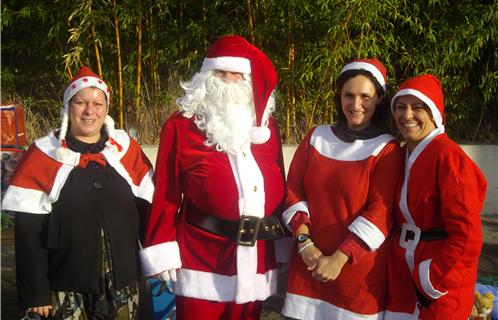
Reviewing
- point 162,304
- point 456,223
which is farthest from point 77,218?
point 456,223

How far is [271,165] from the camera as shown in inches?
101

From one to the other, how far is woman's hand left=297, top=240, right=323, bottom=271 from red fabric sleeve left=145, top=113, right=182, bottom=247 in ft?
1.98

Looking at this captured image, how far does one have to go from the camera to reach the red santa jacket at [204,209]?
241 centimetres

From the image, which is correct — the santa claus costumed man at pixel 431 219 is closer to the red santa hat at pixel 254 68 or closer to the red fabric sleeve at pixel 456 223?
the red fabric sleeve at pixel 456 223

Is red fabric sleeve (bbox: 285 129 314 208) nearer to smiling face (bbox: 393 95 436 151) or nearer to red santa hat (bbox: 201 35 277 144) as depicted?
red santa hat (bbox: 201 35 277 144)

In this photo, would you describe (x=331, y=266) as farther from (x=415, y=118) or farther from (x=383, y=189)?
(x=415, y=118)

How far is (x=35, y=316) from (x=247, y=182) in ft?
3.59

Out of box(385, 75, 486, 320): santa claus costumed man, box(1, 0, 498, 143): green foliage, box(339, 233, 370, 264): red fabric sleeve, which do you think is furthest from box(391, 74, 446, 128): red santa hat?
box(1, 0, 498, 143): green foliage

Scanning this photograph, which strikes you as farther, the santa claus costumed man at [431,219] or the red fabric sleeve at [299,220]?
the red fabric sleeve at [299,220]

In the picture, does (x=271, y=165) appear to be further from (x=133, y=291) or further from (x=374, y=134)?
(x=133, y=291)

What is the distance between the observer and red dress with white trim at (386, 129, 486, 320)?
6.56 ft

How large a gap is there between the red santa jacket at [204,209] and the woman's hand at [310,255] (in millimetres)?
264

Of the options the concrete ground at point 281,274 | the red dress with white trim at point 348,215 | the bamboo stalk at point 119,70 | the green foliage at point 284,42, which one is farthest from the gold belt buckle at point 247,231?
the bamboo stalk at point 119,70

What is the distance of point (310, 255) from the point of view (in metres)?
2.26
